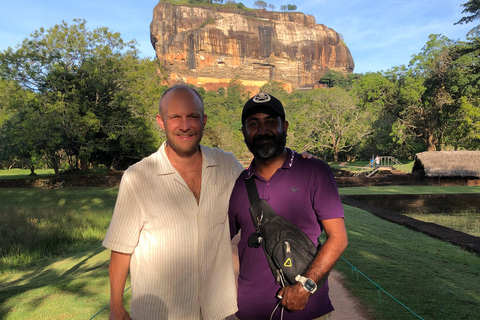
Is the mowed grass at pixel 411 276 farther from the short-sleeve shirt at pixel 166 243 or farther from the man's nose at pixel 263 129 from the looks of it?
the man's nose at pixel 263 129

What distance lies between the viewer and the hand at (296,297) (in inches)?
66.4

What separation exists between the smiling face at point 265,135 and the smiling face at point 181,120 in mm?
300

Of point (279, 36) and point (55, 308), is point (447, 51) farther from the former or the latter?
point (279, 36)

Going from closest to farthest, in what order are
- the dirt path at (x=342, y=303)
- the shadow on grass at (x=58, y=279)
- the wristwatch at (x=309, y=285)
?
1. the wristwatch at (x=309, y=285)
2. the dirt path at (x=342, y=303)
3. the shadow on grass at (x=58, y=279)

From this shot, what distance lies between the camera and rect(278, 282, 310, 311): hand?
66.4 inches

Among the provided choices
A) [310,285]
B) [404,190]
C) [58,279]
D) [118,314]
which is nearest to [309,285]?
[310,285]

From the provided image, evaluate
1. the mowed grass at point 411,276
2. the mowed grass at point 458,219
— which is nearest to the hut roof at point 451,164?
the mowed grass at point 458,219

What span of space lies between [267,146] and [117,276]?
102 centimetres

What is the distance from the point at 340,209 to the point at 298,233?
0.82ft

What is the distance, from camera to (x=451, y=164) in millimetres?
22047

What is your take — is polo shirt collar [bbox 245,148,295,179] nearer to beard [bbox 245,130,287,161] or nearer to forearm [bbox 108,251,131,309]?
beard [bbox 245,130,287,161]

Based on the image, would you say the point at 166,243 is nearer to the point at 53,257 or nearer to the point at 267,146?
the point at 267,146

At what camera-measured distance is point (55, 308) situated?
13.1 ft

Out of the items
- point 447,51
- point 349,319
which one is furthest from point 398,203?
point 447,51
